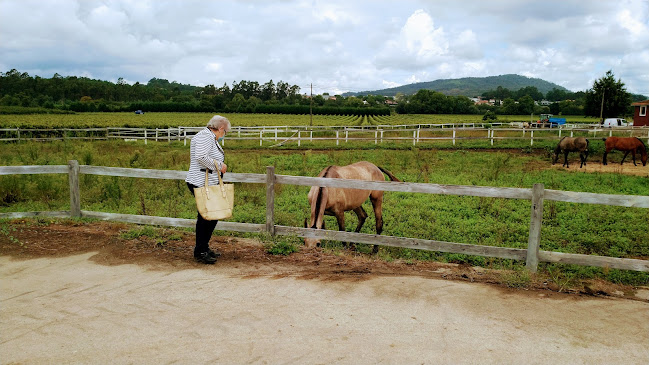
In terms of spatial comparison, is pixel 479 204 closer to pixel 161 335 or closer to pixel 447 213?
pixel 447 213

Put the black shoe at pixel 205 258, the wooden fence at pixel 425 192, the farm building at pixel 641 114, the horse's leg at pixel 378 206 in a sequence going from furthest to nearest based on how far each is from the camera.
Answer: the farm building at pixel 641 114 < the horse's leg at pixel 378 206 < the black shoe at pixel 205 258 < the wooden fence at pixel 425 192

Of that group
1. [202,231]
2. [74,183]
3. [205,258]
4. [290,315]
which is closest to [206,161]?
[202,231]

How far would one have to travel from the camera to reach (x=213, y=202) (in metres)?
5.28

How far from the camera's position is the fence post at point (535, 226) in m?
5.10

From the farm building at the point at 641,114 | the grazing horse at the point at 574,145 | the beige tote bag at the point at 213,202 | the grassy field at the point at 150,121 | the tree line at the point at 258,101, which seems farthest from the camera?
the tree line at the point at 258,101

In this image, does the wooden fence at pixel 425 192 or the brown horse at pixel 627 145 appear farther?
the brown horse at pixel 627 145

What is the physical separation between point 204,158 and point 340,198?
259cm

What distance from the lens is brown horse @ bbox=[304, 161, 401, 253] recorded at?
21.1 feet

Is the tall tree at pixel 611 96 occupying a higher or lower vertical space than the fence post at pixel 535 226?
higher

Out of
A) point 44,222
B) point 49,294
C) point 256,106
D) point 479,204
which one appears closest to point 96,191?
point 44,222

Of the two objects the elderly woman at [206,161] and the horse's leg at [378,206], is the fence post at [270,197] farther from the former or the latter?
the horse's leg at [378,206]

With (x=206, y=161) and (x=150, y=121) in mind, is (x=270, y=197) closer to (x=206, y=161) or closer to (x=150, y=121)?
(x=206, y=161)

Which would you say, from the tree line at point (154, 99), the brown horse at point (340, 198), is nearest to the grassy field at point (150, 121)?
the tree line at point (154, 99)

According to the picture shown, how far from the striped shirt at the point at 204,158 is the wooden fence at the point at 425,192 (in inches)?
37.1
